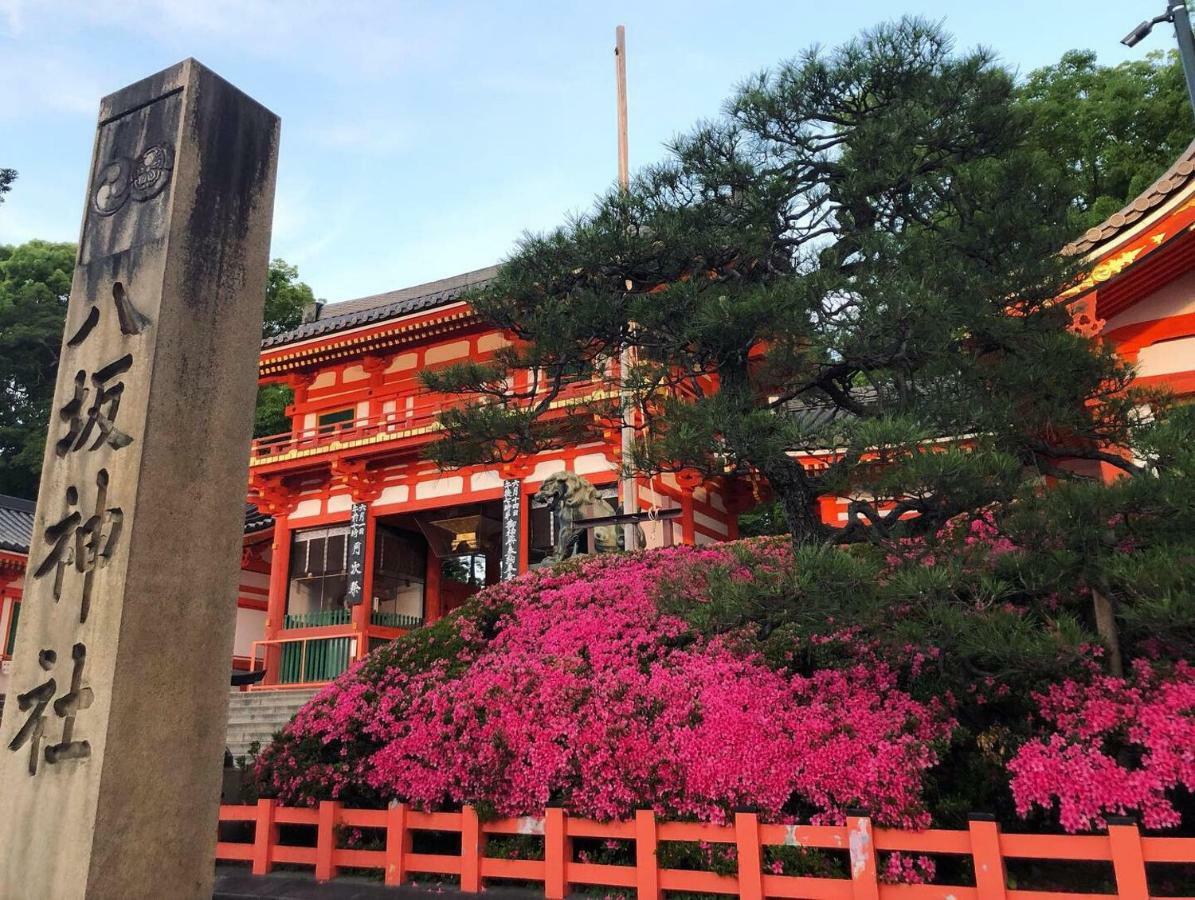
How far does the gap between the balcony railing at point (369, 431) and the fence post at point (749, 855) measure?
11032mm

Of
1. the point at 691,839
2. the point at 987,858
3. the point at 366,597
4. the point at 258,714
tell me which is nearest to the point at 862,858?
the point at 987,858

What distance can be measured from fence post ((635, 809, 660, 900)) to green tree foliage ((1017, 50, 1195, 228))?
18.2m

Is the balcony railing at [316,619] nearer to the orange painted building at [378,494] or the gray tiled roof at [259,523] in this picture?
the orange painted building at [378,494]

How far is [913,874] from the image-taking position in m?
4.54

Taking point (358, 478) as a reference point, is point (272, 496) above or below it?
below

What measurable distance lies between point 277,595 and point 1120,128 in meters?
21.3

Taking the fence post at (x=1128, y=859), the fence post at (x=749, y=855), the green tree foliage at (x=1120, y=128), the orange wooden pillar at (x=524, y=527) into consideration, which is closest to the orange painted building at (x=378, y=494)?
the orange wooden pillar at (x=524, y=527)

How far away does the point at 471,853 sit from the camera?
5.58 meters

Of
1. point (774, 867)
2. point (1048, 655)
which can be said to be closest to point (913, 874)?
point (774, 867)

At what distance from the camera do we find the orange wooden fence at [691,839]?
4160 millimetres

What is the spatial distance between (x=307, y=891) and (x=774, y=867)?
3.20m

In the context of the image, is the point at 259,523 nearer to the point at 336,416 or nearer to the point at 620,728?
the point at 336,416

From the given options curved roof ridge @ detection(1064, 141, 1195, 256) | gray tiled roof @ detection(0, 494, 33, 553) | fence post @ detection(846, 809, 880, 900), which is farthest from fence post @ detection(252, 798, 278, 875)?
gray tiled roof @ detection(0, 494, 33, 553)

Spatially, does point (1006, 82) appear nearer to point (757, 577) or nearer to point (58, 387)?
point (757, 577)
